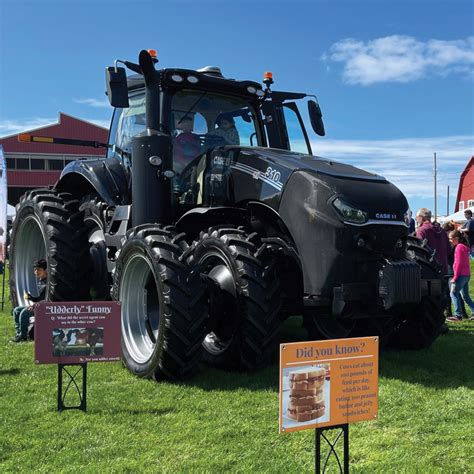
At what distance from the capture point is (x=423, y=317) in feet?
20.7

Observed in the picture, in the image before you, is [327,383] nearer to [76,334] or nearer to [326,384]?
[326,384]

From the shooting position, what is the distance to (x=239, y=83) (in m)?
6.80

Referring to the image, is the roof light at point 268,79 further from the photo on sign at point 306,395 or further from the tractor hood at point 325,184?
the photo on sign at point 306,395

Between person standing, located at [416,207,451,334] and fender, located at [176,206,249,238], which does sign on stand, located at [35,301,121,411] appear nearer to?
fender, located at [176,206,249,238]

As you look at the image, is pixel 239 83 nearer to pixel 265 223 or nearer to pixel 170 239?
pixel 265 223

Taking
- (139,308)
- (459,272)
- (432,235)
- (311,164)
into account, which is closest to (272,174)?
(311,164)

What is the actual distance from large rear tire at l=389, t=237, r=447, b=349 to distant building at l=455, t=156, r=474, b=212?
39574 millimetres

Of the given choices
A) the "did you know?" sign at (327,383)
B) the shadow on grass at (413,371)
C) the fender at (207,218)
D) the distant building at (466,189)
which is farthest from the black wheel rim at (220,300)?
the distant building at (466,189)

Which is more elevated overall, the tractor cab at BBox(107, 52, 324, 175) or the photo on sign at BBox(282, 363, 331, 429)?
the tractor cab at BBox(107, 52, 324, 175)

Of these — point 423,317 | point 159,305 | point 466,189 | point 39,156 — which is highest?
point 39,156

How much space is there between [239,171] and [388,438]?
287cm

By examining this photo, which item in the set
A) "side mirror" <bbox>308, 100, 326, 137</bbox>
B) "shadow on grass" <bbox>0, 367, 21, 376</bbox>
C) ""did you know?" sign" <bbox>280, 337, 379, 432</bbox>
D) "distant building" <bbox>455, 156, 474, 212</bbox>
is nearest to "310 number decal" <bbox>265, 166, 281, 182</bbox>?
"side mirror" <bbox>308, 100, 326, 137</bbox>

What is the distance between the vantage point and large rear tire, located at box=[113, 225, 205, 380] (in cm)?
502

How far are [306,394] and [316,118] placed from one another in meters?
4.67
